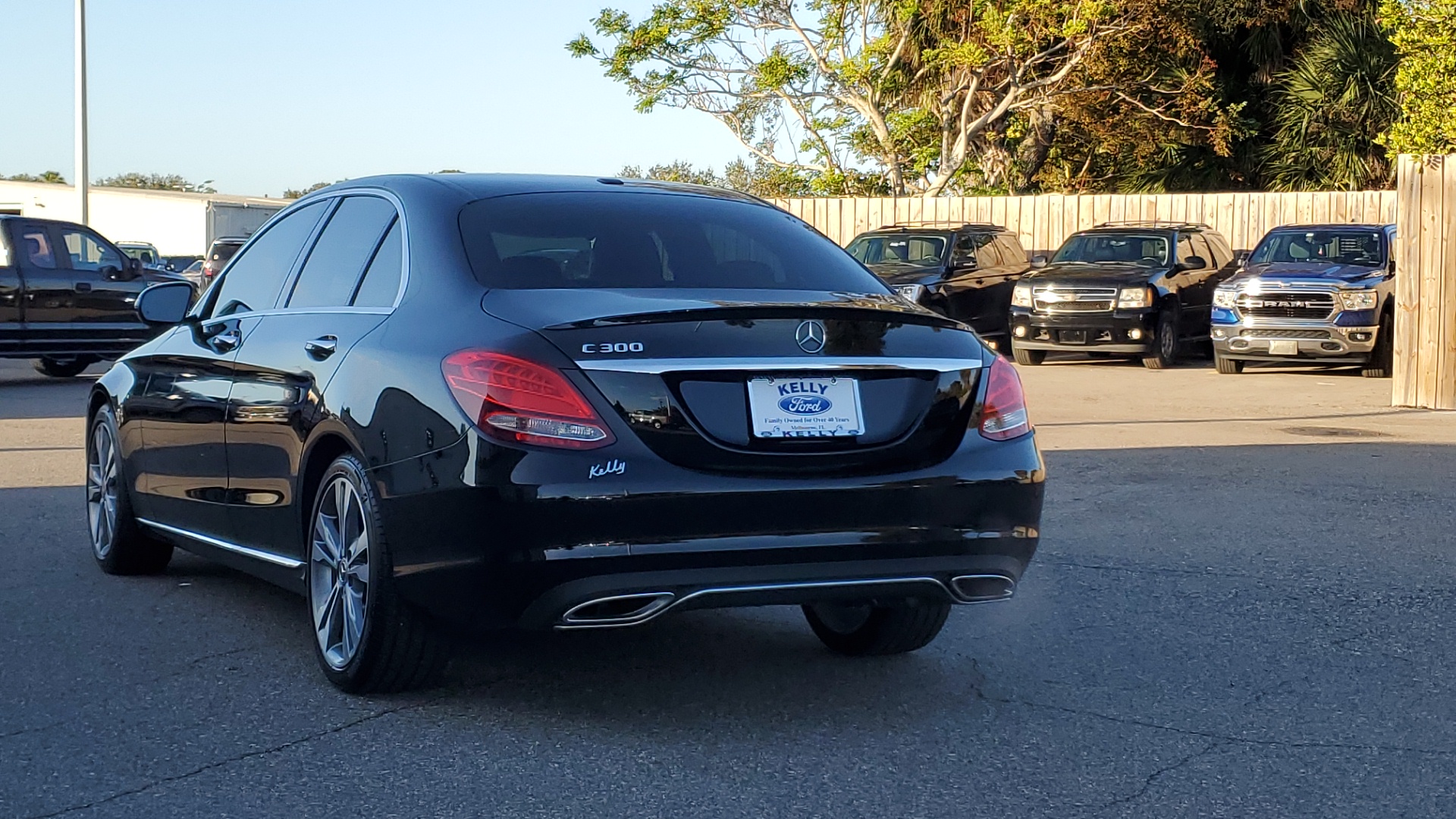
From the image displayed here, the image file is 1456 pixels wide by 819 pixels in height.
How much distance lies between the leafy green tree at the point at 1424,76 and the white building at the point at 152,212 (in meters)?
48.5

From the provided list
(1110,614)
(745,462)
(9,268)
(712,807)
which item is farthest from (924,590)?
(9,268)

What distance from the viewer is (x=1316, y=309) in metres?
19.0

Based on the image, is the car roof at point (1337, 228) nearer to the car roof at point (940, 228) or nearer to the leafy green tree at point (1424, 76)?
the car roof at point (940, 228)

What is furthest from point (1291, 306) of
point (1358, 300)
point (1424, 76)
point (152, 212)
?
point (152, 212)

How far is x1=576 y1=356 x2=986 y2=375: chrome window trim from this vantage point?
4652 mm

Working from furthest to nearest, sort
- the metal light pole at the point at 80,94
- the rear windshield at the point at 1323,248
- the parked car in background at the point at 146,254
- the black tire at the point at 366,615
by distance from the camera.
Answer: the parked car in background at the point at 146,254
the metal light pole at the point at 80,94
the rear windshield at the point at 1323,248
the black tire at the point at 366,615

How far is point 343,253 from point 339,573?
1193mm

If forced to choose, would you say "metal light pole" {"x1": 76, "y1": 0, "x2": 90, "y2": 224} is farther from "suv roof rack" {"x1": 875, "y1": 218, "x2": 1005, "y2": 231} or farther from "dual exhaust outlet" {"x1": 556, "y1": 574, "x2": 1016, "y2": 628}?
"dual exhaust outlet" {"x1": 556, "y1": 574, "x2": 1016, "y2": 628}

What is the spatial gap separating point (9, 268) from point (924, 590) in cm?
1588

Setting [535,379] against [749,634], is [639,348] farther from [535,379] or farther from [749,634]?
[749,634]

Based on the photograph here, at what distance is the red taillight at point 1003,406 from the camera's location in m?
5.13

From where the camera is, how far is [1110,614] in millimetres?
6566

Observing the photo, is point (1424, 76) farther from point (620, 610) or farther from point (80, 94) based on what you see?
point (620, 610)

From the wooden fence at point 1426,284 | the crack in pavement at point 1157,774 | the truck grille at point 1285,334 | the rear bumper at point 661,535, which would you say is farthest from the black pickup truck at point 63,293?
the crack in pavement at point 1157,774
